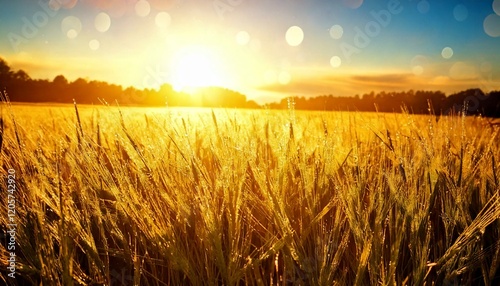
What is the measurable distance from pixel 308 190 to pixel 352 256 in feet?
0.85

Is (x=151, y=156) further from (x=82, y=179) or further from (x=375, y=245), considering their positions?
(x=375, y=245)

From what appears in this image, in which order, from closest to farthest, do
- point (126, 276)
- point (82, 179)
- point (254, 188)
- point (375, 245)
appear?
point (375, 245) → point (126, 276) → point (82, 179) → point (254, 188)

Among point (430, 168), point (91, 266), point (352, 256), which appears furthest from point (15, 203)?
point (430, 168)

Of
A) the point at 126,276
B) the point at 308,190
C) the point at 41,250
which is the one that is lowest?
the point at 126,276

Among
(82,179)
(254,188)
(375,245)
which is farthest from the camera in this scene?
(254,188)

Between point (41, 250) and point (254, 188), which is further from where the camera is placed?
point (254, 188)

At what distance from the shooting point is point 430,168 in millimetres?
1397

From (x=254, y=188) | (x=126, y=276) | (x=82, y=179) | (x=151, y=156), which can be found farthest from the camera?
(x=254, y=188)

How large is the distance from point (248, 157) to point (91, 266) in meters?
0.52

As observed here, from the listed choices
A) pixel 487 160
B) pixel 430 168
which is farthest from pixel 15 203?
pixel 487 160

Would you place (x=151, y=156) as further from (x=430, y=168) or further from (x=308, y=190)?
(x=430, y=168)

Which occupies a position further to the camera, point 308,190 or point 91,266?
point 308,190

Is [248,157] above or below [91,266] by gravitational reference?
above

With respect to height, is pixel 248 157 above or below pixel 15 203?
above
